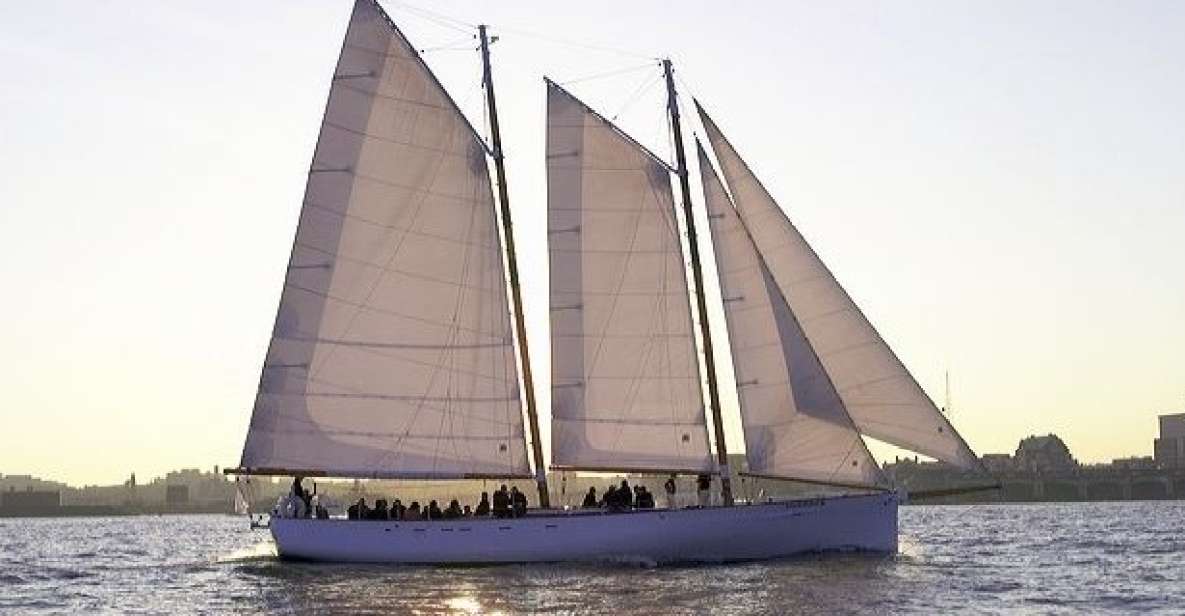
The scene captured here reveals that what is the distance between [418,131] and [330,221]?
4.48 metres

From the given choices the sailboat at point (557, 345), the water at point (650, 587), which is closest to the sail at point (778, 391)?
the sailboat at point (557, 345)

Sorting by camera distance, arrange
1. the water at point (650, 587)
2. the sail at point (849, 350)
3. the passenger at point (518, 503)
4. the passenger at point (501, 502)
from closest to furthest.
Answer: the water at point (650, 587) < the sail at point (849, 350) < the passenger at point (518, 503) < the passenger at point (501, 502)

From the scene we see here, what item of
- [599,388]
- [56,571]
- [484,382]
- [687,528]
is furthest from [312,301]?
[56,571]

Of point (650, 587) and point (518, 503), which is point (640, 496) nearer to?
point (518, 503)

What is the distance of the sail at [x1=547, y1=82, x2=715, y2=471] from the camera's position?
6147cm

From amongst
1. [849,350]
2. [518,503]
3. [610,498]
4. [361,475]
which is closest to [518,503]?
[518,503]

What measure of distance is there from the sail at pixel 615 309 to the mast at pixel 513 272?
194 centimetres

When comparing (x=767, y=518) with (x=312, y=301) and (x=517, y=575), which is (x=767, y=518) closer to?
(x=517, y=575)

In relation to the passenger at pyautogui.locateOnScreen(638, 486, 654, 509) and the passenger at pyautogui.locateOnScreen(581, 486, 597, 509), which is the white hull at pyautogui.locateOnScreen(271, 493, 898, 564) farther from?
the passenger at pyautogui.locateOnScreen(581, 486, 597, 509)

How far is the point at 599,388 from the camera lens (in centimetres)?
6141

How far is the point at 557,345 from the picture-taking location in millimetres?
61938

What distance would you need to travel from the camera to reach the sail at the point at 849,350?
196ft

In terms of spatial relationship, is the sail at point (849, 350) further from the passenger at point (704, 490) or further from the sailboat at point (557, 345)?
the passenger at point (704, 490)

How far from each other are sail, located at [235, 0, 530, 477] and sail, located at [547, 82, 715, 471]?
112 inches
